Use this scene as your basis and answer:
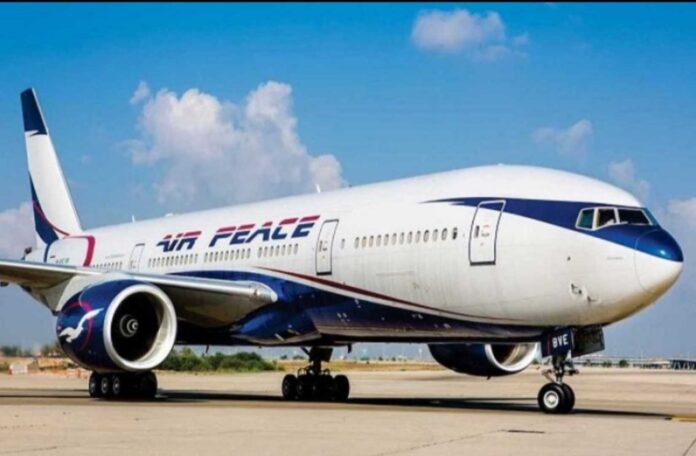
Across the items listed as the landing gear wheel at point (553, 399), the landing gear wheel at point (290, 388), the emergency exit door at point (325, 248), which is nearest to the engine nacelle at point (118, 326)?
the emergency exit door at point (325, 248)

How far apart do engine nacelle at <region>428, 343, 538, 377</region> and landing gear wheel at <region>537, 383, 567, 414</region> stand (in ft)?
17.6

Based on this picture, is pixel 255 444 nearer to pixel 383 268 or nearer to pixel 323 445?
pixel 323 445

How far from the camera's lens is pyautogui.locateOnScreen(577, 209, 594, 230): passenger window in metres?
16.3

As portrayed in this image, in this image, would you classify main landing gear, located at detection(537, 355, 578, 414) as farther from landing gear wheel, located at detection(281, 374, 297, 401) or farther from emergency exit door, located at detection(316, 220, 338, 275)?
landing gear wheel, located at detection(281, 374, 297, 401)

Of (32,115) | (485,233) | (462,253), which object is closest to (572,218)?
(485,233)

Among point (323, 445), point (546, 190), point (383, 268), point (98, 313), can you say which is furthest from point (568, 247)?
point (98, 313)

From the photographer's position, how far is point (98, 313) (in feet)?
63.3

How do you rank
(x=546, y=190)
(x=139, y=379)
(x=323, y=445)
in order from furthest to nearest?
(x=139, y=379) → (x=546, y=190) → (x=323, y=445)

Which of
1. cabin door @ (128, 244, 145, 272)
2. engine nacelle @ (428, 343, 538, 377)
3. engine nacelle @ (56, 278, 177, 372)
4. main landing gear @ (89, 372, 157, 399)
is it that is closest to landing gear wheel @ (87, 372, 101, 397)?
main landing gear @ (89, 372, 157, 399)

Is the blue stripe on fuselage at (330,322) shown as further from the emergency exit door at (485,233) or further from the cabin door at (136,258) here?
the cabin door at (136,258)

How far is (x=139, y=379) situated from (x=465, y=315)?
727 cm

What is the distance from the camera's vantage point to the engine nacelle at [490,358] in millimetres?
21953

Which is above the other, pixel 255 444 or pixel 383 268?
pixel 383 268

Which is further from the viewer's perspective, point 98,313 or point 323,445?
point 98,313
